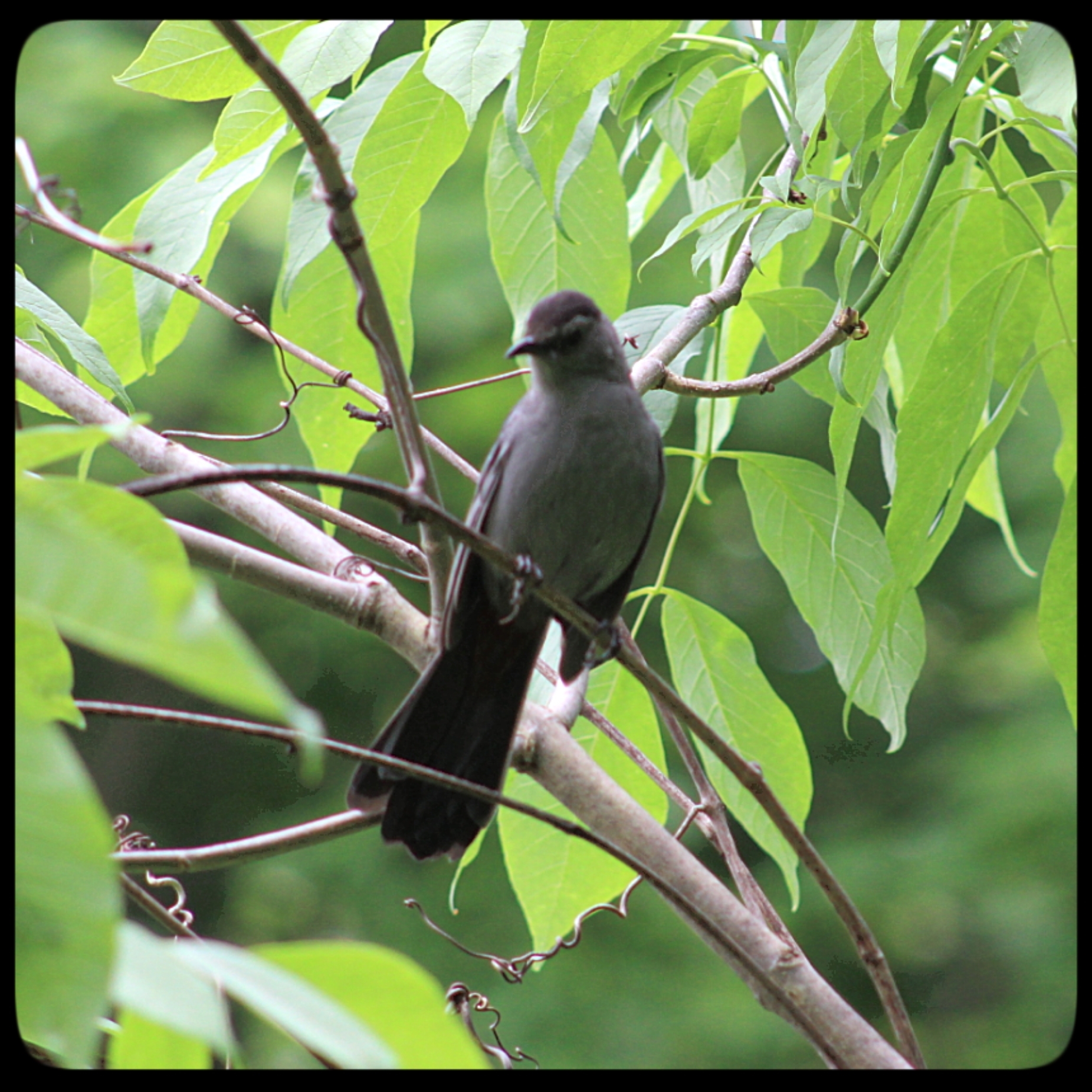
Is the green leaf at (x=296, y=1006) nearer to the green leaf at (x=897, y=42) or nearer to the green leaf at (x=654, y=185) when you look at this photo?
the green leaf at (x=897, y=42)

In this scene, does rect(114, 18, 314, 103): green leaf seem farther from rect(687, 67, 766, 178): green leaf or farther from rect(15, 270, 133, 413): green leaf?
rect(687, 67, 766, 178): green leaf

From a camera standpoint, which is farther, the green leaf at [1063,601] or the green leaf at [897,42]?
the green leaf at [1063,601]

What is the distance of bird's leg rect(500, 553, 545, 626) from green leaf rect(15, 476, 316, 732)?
78 cm

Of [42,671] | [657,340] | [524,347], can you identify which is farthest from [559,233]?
[42,671]

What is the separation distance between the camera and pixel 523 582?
177cm

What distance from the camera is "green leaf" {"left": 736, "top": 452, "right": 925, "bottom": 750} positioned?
90.2 inches

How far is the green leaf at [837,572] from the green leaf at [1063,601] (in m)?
0.27

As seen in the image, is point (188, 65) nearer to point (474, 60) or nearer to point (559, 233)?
point (474, 60)

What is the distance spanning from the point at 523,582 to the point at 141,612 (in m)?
1.01

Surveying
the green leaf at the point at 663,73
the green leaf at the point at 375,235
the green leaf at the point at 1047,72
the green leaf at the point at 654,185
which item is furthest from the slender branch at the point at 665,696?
the green leaf at the point at 654,185

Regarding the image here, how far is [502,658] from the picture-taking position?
8.51 ft

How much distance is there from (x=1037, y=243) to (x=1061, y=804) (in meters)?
4.16

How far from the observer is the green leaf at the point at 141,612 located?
2.34 ft

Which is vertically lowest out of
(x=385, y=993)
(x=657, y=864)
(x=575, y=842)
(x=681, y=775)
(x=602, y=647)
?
(x=681, y=775)
